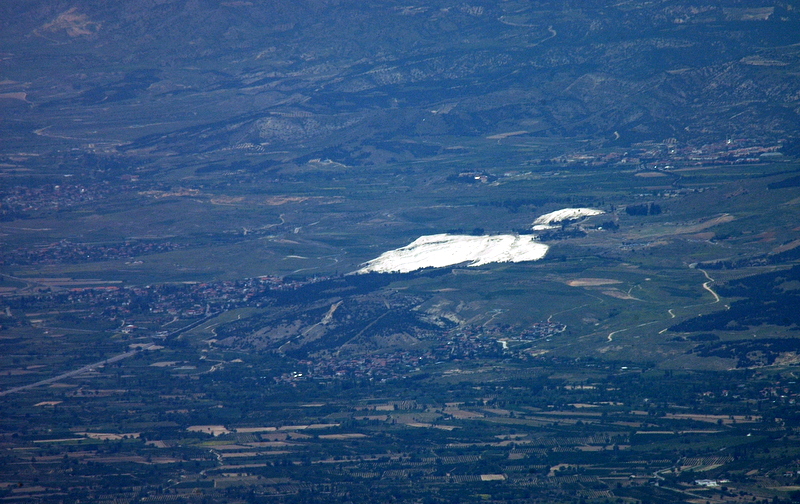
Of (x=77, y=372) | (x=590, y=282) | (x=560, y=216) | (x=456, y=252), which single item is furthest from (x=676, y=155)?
(x=77, y=372)

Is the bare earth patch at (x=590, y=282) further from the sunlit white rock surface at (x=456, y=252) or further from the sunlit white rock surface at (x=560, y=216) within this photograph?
the sunlit white rock surface at (x=560, y=216)

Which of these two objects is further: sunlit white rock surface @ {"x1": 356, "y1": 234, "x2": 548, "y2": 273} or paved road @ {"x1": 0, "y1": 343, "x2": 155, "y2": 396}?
sunlit white rock surface @ {"x1": 356, "y1": 234, "x2": 548, "y2": 273}

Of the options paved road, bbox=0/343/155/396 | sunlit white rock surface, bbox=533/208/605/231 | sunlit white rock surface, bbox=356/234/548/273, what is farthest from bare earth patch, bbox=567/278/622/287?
paved road, bbox=0/343/155/396

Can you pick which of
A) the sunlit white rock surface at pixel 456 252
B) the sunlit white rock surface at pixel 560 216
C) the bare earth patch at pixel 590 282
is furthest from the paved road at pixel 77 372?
the sunlit white rock surface at pixel 560 216

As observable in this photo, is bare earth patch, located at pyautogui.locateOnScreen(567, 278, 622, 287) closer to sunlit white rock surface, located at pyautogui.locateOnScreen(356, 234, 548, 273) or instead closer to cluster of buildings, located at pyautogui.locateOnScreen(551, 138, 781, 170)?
sunlit white rock surface, located at pyautogui.locateOnScreen(356, 234, 548, 273)

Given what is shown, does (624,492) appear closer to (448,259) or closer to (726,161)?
(448,259)

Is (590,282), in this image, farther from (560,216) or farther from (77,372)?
(77,372)

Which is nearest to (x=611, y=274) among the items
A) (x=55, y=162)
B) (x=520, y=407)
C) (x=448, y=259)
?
(x=448, y=259)
